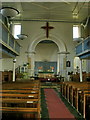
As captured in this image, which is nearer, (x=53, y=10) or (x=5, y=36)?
(x=5, y=36)

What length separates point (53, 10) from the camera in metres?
15.5

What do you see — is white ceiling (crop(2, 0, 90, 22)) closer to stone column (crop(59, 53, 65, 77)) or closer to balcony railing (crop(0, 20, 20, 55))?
stone column (crop(59, 53, 65, 77))

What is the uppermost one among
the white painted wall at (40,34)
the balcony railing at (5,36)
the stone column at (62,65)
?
the white painted wall at (40,34)

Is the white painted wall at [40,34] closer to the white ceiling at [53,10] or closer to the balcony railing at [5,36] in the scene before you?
the white ceiling at [53,10]

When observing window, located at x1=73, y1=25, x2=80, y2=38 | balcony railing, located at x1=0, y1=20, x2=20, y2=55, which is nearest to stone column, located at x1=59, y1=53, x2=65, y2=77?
window, located at x1=73, y1=25, x2=80, y2=38

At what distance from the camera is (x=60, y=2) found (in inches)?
533

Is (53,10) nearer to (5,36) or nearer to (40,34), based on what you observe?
(40,34)

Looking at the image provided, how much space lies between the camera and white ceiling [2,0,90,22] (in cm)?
1383

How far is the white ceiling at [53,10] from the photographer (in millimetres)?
13828

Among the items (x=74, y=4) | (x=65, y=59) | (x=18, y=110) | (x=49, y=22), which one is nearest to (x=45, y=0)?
(x=74, y=4)

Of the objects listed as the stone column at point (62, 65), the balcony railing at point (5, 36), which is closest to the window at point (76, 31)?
Result: the stone column at point (62, 65)

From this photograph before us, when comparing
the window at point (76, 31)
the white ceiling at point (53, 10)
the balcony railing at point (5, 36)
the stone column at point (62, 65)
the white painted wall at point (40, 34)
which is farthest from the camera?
the window at point (76, 31)

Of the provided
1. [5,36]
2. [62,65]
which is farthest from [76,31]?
[5,36]

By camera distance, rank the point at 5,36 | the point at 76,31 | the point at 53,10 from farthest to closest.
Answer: the point at 76,31 → the point at 53,10 → the point at 5,36
